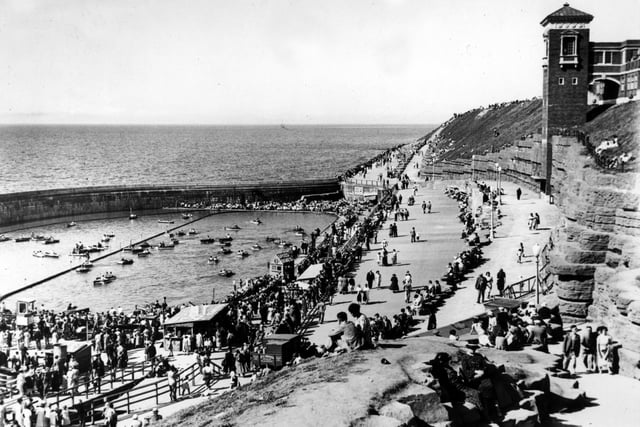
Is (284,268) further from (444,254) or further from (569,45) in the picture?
(569,45)

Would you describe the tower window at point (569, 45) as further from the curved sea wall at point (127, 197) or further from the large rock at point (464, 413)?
the curved sea wall at point (127, 197)

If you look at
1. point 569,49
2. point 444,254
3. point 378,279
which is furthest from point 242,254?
point 569,49

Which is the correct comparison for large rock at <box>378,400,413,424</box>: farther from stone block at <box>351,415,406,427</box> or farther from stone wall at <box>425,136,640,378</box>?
stone wall at <box>425,136,640,378</box>

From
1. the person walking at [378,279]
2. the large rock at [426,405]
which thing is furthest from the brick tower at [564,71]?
the large rock at [426,405]

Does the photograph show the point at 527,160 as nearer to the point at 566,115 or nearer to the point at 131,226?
the point at 566,115

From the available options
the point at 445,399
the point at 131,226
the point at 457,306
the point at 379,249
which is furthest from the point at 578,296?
the point at 131,226

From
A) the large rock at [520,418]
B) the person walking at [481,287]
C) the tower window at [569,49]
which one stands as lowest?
the person walking at [481,287]
